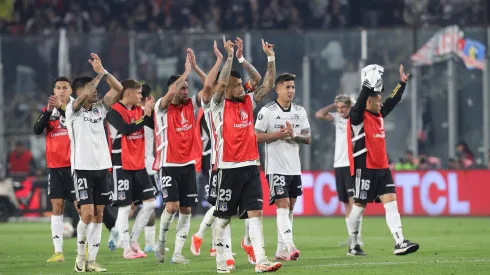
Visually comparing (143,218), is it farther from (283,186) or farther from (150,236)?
(283,186)

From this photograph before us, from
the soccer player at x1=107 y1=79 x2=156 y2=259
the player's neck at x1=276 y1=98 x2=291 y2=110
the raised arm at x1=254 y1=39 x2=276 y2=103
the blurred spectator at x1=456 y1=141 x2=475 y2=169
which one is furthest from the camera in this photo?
the blurred spectator at x1=456 y1=141 x2=475 y2=169

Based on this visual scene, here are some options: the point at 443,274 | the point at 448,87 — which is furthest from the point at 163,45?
the point at 443,274

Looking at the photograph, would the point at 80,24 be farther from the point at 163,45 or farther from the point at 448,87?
the point at 448,87

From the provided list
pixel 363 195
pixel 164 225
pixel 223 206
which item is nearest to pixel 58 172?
pixel 164 225

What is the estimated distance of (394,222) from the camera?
14.9 m

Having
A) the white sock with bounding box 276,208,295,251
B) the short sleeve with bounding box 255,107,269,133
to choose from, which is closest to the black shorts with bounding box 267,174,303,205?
the white sock with bounding box 276,208,295,251

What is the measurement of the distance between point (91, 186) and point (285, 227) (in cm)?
270

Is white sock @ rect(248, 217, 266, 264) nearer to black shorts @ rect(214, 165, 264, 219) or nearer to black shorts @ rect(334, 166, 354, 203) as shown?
black shorts @ rect(214, 165, 264, 219)

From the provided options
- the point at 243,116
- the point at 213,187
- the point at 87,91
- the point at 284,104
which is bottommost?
the point at 213,187

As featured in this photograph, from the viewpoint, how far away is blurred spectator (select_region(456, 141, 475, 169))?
87.9ft

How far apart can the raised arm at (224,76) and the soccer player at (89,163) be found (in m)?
1.65

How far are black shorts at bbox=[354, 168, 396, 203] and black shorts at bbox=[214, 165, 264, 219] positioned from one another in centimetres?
263

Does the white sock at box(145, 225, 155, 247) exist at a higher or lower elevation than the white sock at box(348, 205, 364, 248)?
lower

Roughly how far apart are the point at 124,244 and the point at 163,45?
12161 mm
